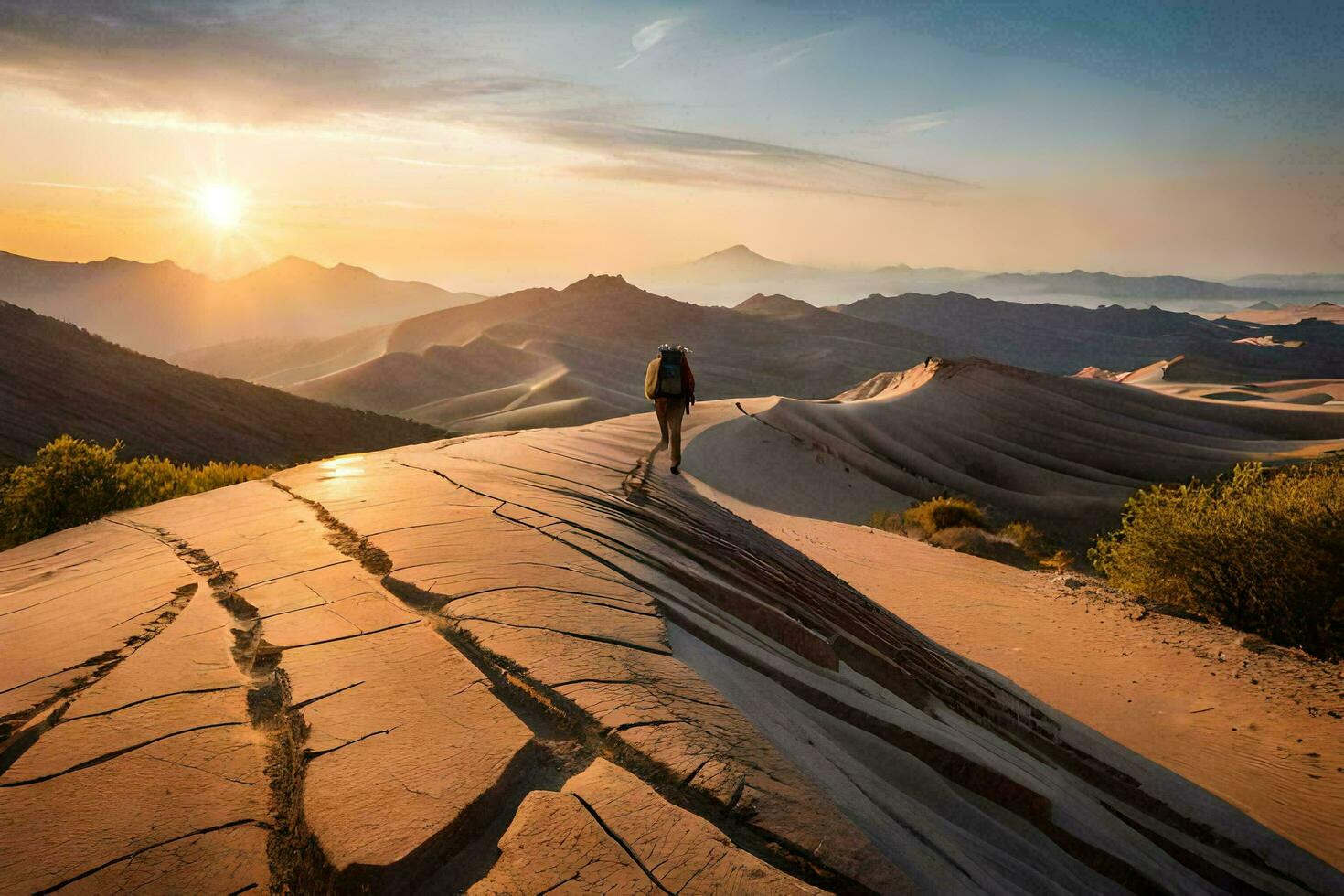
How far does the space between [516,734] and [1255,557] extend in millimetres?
8779

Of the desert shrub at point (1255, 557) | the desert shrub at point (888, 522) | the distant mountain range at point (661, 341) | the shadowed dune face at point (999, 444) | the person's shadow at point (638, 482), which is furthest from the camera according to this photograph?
the distant mountain range at point (661, 341)

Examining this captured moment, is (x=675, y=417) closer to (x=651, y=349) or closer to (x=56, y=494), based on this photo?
(x=56, y=494)

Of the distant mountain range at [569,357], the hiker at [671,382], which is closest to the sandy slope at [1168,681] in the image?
the hiker at [671,382]

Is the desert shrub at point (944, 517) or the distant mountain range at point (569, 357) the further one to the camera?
the distant mountain range at point (569, 357)

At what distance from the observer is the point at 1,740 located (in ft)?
7.21

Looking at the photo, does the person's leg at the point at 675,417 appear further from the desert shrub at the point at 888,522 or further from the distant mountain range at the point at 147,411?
the distant mountain range at the point at 147,411

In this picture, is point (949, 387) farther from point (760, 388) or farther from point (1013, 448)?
point (760, 388)

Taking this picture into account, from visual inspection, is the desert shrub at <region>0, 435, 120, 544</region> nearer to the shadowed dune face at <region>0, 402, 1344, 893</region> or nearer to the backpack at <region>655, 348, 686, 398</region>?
the shadowed dune face at <region>0, 402, 1344, 893</region>

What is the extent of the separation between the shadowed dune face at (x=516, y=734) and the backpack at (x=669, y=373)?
4.73 m

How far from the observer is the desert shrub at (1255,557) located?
24.6ft

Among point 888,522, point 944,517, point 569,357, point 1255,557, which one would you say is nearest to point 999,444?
point 888,522

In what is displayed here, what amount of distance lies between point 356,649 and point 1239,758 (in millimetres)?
6131

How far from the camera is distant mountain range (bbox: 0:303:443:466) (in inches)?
1090

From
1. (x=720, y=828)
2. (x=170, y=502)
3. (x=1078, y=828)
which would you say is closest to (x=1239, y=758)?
(x=1078, y=828)
